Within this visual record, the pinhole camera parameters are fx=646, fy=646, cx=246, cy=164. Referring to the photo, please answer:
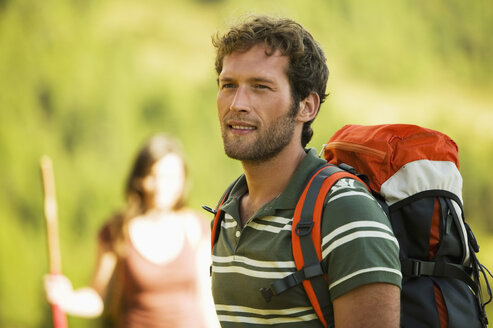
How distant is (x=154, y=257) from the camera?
398 cm

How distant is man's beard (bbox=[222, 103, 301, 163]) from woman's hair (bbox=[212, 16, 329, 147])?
0.23 ft

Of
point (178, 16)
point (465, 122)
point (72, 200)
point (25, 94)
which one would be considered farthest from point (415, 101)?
point (25, 94)

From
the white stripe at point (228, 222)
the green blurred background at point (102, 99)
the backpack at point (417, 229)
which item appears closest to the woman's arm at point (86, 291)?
the green blurred background at point (102, 99)

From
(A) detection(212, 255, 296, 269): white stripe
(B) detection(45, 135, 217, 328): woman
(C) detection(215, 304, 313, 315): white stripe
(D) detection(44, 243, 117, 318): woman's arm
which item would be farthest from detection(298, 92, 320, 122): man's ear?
(D) detection(44, 243, 117, 318): woman's arm

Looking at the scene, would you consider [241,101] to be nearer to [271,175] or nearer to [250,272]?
[271,175]

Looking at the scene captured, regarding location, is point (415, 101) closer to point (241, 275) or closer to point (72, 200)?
point (72, 200)

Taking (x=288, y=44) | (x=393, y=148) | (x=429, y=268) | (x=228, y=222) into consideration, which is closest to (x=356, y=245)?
(x=429, y=268)

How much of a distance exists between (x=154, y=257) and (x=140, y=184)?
1.73 feet

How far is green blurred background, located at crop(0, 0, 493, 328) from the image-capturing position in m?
4.84

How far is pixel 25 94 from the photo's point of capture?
5.25 m

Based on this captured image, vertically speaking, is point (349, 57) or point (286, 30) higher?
point (349, 57)

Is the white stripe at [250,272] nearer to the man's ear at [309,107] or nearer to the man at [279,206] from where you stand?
the man at [279,206]

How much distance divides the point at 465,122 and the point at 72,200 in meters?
3.02

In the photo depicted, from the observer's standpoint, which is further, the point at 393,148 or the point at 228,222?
the point at 228,222
